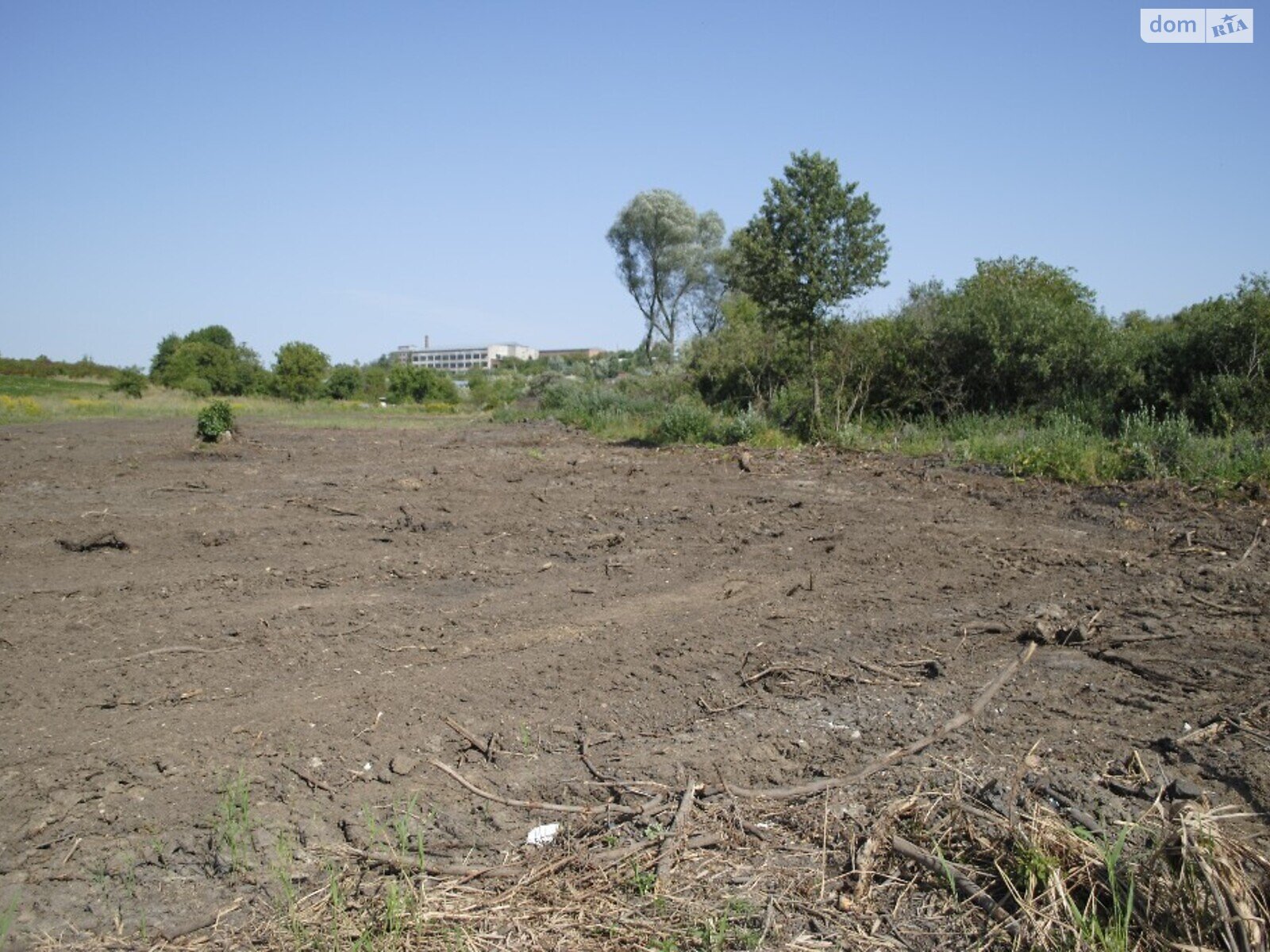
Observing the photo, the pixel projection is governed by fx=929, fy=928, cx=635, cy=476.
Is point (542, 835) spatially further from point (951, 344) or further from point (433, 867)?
point (951, 344)

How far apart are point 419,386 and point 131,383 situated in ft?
36.9

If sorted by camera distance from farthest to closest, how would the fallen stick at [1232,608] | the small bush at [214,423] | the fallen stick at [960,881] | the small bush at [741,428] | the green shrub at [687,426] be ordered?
1. the green shrub at [687,426]
2. the small bush at [741,428]
3. the small bush at [214,423]
4. the fallen stick at [1232,608]
5. the fallen stick at [960,881]

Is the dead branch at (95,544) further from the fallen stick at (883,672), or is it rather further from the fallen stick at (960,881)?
the fallen stick at (960,881)

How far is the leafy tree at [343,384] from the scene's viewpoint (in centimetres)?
4309

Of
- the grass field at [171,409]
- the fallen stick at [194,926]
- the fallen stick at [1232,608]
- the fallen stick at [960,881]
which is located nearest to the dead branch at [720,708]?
the fallen stick at [960,881]

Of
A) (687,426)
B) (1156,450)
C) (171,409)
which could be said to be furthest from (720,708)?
(171,409)

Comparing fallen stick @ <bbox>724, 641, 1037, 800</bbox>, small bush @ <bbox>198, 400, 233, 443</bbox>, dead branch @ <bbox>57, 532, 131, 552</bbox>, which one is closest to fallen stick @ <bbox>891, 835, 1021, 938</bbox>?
fallen stick @ <bbox>724, 641, 1037, 800</bbox>

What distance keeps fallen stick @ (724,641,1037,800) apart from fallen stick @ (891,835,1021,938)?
1.42 feet

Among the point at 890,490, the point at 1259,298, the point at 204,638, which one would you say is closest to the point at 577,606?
the point at 204,638

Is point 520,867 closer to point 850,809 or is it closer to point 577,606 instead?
point 850,809

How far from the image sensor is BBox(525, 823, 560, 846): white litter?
10.7ft

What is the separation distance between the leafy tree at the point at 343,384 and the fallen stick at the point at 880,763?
41.6m

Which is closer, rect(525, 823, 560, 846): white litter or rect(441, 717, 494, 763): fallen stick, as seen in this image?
rect(525, 823, 560, 846): white litter

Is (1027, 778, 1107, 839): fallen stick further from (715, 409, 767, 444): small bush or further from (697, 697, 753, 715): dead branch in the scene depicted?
(715, 409, 767, 444): small bush
